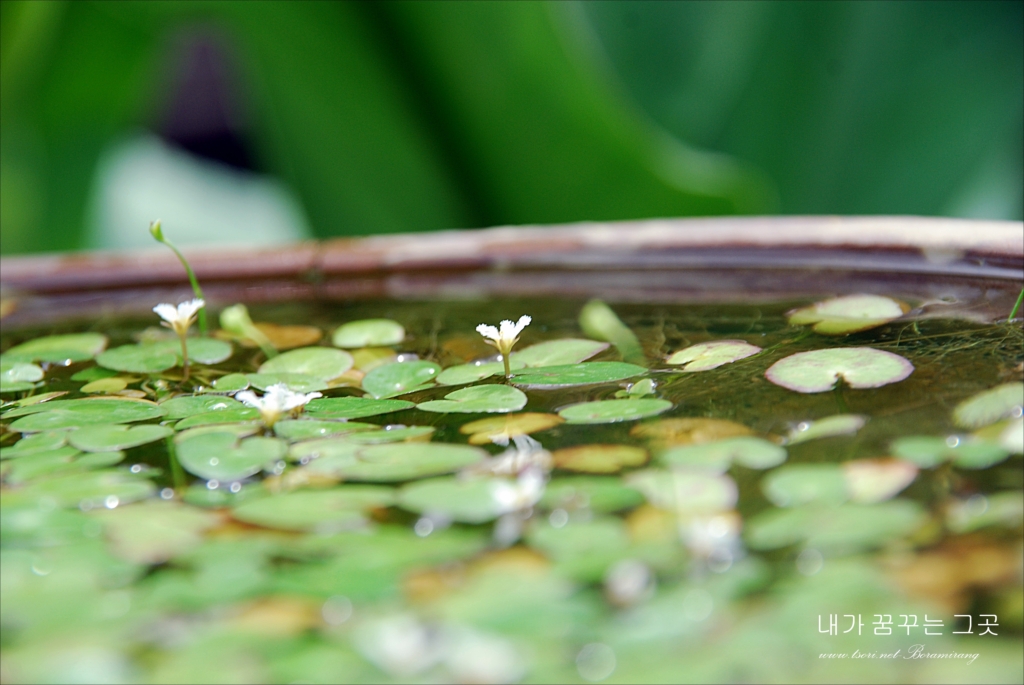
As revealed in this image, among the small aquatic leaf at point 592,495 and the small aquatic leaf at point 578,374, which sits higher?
the small aquatic leaf at point 578,374

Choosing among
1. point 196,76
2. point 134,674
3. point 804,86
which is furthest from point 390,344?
→ point 196,76

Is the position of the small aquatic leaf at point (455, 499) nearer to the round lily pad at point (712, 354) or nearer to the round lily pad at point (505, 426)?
the round lily pad at point (505, 426)

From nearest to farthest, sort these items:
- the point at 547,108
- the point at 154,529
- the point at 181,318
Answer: the point at 154,529
the point at 181,318
the point at 547,108

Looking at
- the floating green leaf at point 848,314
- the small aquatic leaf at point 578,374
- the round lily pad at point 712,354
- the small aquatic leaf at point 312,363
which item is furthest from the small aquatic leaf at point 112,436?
the floating green leaf at point 848,314

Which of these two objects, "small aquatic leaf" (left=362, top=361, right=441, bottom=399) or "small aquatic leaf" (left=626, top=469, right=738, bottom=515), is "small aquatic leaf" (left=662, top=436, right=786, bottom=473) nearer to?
"small aquatic leaf" (left=626, top=469, right=738, bottom=515)

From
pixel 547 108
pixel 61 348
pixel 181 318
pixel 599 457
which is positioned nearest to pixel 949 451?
pixel 599 457

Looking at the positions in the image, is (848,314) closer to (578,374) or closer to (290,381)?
(578,374)

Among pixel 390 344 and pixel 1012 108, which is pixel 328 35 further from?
pixel 1012 108
